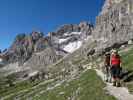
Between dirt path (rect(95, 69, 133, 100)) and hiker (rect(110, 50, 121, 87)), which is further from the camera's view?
hiker (rect(110, 50, 121, 87))

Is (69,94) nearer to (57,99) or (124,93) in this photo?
(57,99)

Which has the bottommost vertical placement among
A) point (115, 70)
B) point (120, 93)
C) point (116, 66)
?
point (120, 93)

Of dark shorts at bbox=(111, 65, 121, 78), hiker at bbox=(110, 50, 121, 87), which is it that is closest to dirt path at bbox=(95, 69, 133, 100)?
hiker at bbox=(110, 50, 121, 87)

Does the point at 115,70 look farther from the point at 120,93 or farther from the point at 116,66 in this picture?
the point at 120,93

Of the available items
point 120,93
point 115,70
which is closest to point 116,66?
point 115,70

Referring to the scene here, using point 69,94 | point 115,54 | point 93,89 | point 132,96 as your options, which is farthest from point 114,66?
point 69,94

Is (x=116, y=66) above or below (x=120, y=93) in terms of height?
above

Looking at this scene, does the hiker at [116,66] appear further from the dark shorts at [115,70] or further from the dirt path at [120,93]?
the dirt path at [120,93]

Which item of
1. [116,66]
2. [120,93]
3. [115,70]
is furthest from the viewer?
[115,70]

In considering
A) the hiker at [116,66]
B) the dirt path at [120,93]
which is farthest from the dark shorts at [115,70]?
the dirt path at [120,93]

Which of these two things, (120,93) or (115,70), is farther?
(115,70)

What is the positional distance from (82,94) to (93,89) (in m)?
1.53

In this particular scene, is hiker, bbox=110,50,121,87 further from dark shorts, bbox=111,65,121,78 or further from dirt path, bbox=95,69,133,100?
dirt path, bbox=95,69,133,100

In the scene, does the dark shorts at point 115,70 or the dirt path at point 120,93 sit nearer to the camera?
the dirt path at point 120,93
